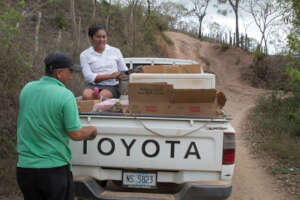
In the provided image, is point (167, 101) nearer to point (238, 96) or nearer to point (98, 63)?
point (98, 63)

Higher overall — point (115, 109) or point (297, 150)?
point (115, 109)

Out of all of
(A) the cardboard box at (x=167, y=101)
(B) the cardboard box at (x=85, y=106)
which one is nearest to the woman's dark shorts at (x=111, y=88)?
(B) the cardboard box at (x=85, y=106)

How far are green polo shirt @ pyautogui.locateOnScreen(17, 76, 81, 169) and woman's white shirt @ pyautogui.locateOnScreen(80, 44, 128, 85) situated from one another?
2.40 metres

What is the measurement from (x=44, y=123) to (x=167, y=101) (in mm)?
1380

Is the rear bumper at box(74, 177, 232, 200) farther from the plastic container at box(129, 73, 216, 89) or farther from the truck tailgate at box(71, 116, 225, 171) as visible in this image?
the plastic container at box(129, 73, 216, 89)

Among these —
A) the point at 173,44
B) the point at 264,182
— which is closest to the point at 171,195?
the point at 264,182

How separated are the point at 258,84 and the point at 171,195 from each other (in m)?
21.9

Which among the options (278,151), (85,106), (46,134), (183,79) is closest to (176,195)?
(183,79)

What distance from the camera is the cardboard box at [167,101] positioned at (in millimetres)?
3396

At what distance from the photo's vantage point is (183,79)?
3.65 metres

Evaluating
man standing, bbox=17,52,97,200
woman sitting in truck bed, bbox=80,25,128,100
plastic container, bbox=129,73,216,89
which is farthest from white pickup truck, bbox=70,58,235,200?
woman sitting in truck bed, bbox=80,25,128,100

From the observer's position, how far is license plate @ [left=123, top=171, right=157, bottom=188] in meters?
3.48

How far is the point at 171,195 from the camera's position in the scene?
11.2 ft

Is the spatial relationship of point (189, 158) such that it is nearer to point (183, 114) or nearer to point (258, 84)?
point (183, 114)
